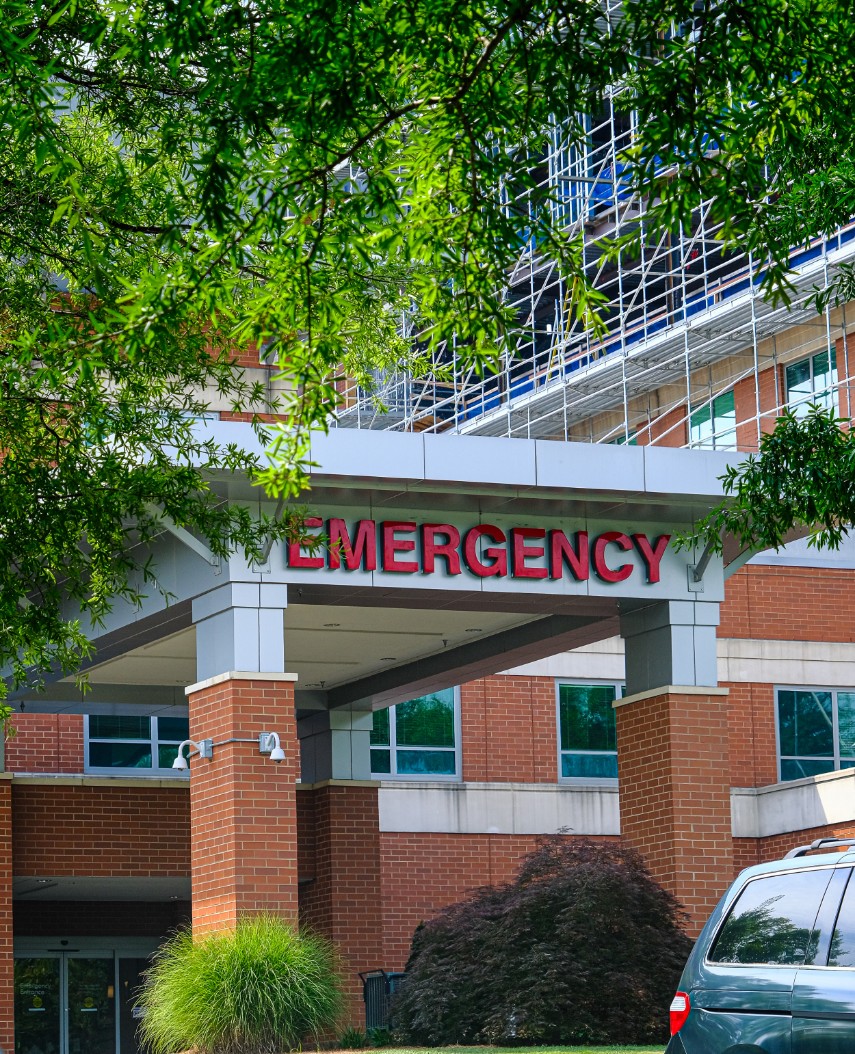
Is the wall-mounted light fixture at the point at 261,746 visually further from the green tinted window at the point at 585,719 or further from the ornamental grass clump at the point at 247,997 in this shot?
the green tinted window at the point at 585,719

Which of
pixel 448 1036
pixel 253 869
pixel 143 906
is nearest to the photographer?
pixel 448 1036

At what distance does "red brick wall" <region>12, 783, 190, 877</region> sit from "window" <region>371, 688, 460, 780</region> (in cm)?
531

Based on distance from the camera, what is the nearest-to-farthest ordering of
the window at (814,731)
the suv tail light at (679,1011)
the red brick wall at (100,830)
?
the suv tail light at (679,1011), the red brick wall at (100,830), the window at (814,731)

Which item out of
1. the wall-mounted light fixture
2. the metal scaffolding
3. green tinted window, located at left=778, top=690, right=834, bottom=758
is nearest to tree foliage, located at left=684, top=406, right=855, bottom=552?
the wall-mounted light fixture

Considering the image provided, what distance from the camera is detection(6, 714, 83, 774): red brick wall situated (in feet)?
93.2

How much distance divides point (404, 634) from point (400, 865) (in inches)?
377

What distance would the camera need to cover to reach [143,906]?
31.2 meters

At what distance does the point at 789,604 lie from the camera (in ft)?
113

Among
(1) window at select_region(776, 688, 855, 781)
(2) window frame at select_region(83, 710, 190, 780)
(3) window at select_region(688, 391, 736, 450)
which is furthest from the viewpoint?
(3) window at select_region(688, 391, 736, 450)

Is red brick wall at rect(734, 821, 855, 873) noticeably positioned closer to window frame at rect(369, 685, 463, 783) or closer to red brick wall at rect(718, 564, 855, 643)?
red brick wall at rect(718, 564, 855, 643)

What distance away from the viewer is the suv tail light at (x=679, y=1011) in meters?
9.84

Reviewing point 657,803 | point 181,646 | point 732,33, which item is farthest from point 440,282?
point 181,646

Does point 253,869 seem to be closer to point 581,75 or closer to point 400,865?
point 581,75

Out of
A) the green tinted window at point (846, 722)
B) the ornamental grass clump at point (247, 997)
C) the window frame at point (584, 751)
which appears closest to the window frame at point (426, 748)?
the window frame at point (584, 751)
